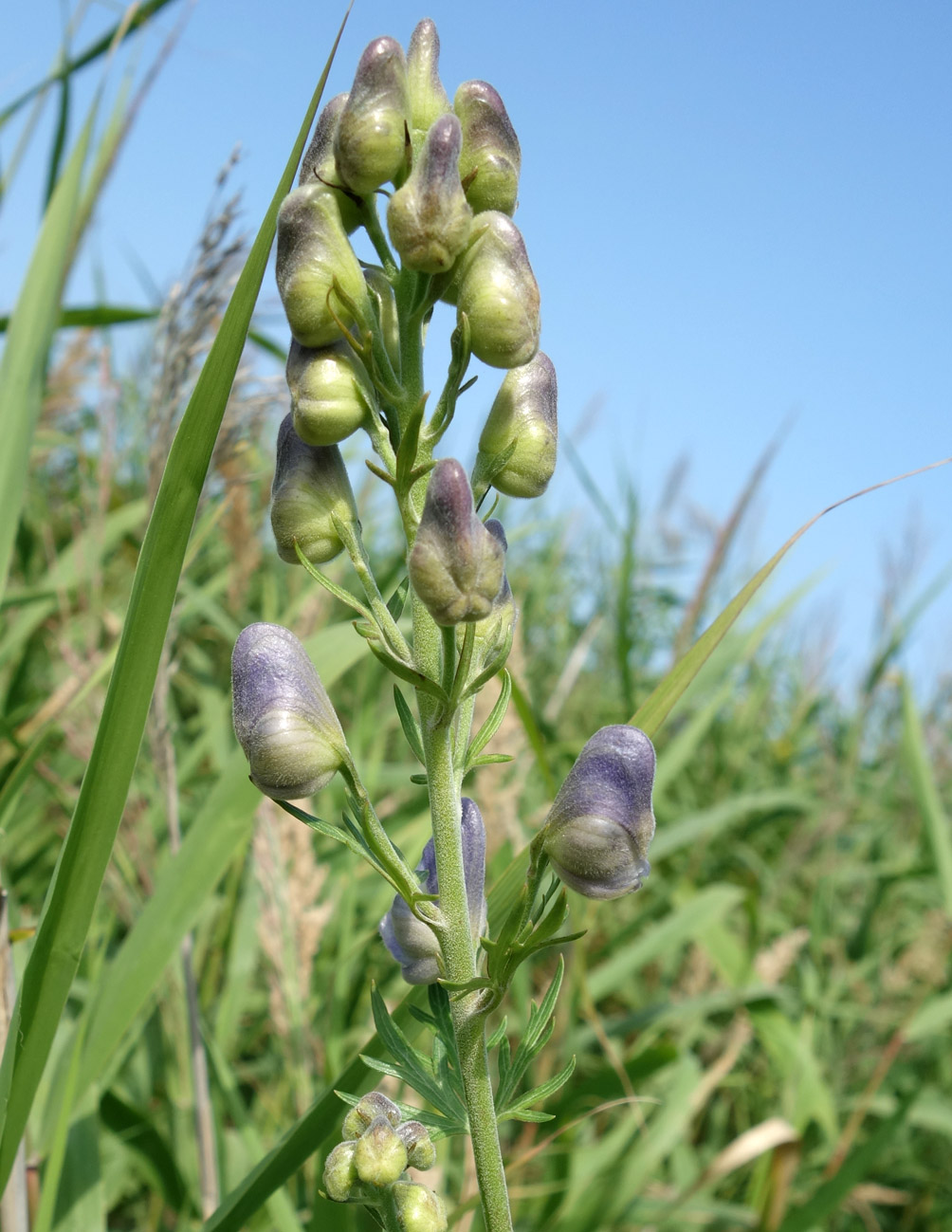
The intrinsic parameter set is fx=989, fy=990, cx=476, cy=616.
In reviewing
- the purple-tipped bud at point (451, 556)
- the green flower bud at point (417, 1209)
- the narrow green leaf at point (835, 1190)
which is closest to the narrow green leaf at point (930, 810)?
the narrow green leaf at point (835, 1190)

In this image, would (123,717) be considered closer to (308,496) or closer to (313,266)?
(308,496)

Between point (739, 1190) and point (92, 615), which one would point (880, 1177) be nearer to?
point (739, 1190)

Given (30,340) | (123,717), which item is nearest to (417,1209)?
(123,717)

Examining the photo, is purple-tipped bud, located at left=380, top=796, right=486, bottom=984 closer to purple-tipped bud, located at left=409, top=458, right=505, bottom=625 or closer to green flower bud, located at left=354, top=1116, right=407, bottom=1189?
green flower bud, located at left=354, top=1116, right=407, bottom=1189

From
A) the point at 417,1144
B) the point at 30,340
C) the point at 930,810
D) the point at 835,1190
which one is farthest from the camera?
the point at 930,810

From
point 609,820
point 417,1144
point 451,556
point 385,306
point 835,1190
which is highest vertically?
point 385,306

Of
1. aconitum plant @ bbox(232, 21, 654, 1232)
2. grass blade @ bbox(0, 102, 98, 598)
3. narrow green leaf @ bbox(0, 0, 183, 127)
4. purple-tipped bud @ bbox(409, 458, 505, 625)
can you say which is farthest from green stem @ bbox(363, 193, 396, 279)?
narrow green leaf @ bbox(0, 0, 183, 127)

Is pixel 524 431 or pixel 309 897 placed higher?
pixel 524 431
